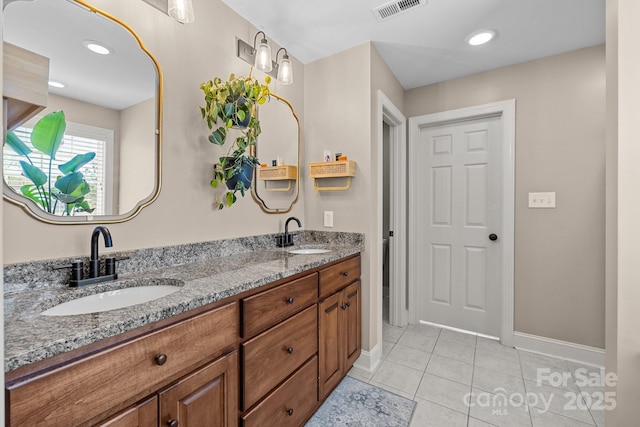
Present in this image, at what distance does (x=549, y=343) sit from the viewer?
2.26m

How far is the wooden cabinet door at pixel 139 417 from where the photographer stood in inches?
27.9

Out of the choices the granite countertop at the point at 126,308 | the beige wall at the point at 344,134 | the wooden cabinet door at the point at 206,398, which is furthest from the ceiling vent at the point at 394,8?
the wooden cabinet door at the point at 206,398

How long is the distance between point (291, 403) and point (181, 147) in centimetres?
138

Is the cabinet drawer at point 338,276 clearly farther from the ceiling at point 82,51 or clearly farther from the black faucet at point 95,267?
the ceiling at point 82,51

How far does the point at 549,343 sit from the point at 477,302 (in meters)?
0.56

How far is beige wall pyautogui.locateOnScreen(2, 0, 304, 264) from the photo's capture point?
1.12m

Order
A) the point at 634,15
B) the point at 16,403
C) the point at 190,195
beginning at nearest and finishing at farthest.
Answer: the point at 16,403, the point at 634,15, the point at 190,195

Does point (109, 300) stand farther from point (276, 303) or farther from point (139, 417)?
point (276, 303)

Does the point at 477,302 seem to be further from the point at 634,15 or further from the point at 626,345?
the point at 634,15

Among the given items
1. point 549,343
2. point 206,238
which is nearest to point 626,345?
point 549,343

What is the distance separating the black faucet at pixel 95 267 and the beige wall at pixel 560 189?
2761 mm

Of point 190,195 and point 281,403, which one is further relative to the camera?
point 190,195

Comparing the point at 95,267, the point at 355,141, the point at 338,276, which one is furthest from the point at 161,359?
the point at 355,141

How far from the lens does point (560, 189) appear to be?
7.24 ft
